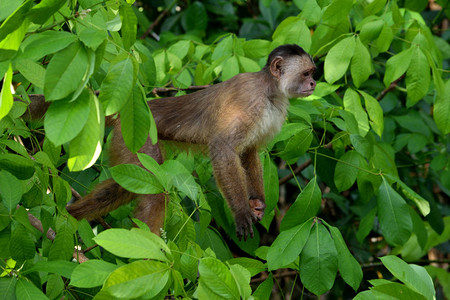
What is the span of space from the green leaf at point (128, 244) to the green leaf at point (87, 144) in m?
0.34

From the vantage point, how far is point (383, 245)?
9.03m

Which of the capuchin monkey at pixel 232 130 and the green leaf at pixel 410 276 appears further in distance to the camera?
the capuchin monkey at pixel 232 130

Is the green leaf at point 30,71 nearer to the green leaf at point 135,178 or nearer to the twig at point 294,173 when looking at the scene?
the green leaf at point 135,178

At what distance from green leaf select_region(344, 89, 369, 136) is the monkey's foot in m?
1.00

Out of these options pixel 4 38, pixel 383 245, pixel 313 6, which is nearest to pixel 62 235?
pixel 4 38

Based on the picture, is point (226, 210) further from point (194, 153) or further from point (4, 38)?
point (4, 38)

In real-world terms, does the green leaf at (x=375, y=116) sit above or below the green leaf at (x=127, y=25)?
below

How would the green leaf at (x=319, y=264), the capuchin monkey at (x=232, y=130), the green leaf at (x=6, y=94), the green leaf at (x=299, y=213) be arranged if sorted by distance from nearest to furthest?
the green leaf at (x=6, y=94) < the green leaf at (x=319, y=264) < the green leaf at (x=299, y=213) < the capuchin monkey at (x=232, y=130)

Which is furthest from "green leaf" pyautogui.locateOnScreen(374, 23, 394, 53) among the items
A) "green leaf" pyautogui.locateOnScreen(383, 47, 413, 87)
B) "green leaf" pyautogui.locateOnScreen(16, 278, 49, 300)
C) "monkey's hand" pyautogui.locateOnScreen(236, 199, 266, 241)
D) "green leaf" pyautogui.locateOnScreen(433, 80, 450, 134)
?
"green leaf" pyautogui.locateOnScreen(16, 278, 49, 300)

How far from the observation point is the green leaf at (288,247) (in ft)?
11.4

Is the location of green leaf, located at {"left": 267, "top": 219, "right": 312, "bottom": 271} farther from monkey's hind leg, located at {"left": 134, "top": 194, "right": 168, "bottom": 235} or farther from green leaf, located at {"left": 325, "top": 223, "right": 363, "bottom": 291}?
monkey's hind leg, located at {"left": 134, "top": 194, "right": 168, "bottom": 235}

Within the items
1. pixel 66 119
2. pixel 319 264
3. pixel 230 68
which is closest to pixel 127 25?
pixel 66 119

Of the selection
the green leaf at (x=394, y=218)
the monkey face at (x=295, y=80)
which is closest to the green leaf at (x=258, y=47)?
the monkey face at (x=295, y=80)

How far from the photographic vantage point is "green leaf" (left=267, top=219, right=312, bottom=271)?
3.47m
